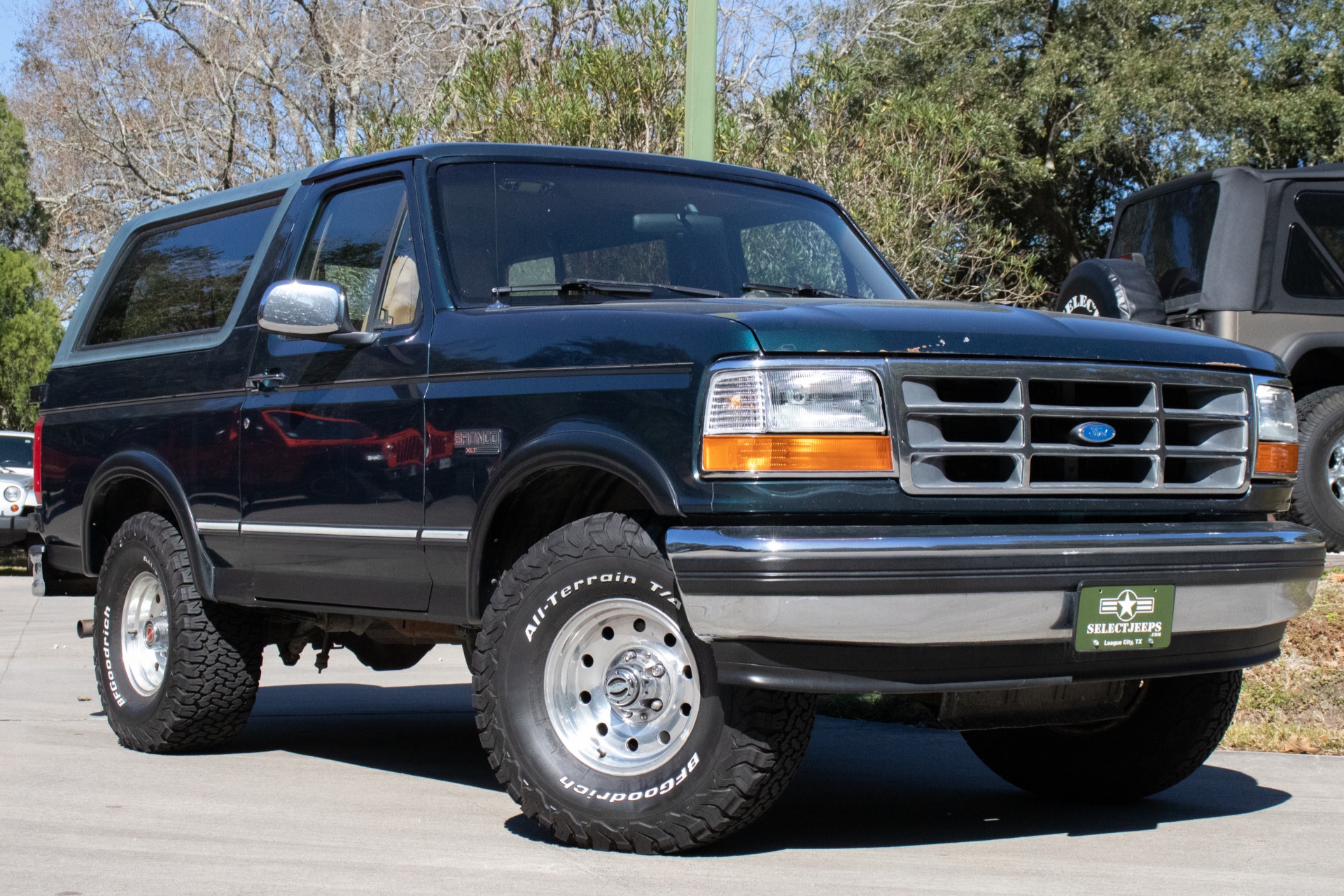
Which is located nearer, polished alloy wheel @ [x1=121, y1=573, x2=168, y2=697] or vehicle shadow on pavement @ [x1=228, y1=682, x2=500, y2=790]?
vehicle shadow on pavement @ [x1=228, y1=682, x2=500, y2=790]

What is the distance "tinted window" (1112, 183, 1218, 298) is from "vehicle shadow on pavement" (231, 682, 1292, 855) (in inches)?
184

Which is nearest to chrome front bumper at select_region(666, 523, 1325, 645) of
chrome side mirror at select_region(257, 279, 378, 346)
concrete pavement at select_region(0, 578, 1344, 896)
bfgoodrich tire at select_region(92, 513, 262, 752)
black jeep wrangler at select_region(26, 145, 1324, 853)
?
black jeep wrangler at select_region(26, 145, 1324, 853)

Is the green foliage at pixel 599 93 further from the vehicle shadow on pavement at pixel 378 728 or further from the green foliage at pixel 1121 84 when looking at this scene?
the vehicle shadow on pavement at pixel 378 728

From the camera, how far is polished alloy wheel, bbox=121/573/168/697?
6.47 m

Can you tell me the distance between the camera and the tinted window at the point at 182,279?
6.31 m

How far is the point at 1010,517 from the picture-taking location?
4.21 meters

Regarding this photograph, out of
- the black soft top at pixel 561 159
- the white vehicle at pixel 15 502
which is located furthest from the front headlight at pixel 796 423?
the white vehicle at pixel 15 502

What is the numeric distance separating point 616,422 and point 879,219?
1176 cm

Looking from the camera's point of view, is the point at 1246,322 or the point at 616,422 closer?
the point at 616,422

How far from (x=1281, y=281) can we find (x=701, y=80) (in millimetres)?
4117

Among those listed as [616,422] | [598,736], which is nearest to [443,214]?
[616,422]

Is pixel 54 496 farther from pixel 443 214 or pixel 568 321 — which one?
pixel 568 321

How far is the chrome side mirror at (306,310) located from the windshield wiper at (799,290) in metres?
1.26

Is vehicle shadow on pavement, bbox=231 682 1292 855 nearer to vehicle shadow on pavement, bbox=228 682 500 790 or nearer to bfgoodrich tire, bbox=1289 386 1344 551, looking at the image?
vehicle shadow on pavement, bbox=228 682 500 790
